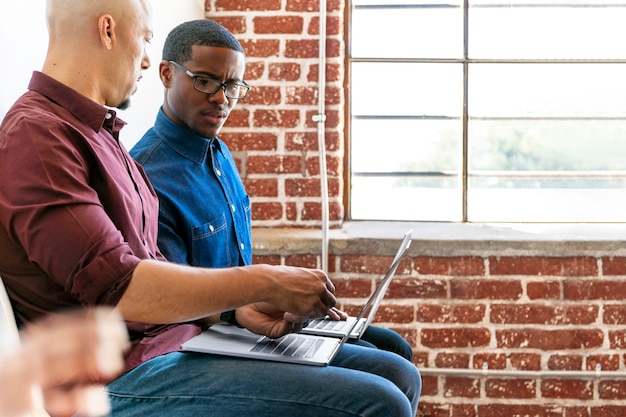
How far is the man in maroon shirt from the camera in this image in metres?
1.04

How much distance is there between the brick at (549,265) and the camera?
96.2 inches

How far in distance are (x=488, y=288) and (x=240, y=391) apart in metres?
1.45

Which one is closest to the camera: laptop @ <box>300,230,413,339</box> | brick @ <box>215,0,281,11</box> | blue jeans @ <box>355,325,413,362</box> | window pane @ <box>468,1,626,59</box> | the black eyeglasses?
laptop @ <box>300,230,413,339</box>

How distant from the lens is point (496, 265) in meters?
2.45

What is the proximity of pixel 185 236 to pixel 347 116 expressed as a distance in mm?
1262

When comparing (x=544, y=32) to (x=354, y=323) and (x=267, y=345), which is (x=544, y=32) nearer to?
(x=354, y=323)

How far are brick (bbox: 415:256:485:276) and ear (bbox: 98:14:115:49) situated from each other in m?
1.46

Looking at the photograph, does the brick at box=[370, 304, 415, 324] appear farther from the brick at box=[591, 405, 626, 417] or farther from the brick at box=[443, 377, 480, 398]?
the brick at box=[591, 405, 626, 417]

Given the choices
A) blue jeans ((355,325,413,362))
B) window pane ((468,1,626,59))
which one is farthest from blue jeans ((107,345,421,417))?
window pane ((468,1,626,59))

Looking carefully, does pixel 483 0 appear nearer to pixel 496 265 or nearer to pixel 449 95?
pixel 449 95

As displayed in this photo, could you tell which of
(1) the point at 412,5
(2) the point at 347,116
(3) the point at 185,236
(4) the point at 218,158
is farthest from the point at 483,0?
(3) the point at 185,236

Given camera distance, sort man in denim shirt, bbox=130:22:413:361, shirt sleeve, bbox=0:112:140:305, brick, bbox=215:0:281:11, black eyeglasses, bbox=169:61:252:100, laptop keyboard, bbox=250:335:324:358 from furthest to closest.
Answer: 1. brick, bbox=215:0:281:11
2. black eyeglasses, bbox=169:61:252:100
3. man in denim shirt, bbox=130:22:413:361
4. laptop keyboard, bbox=250:335:324:358
5. shirt sleeve, bbox=0:112:140:305

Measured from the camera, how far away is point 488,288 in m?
2.46

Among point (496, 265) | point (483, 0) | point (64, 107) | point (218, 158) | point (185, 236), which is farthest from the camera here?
point (483, 0)
